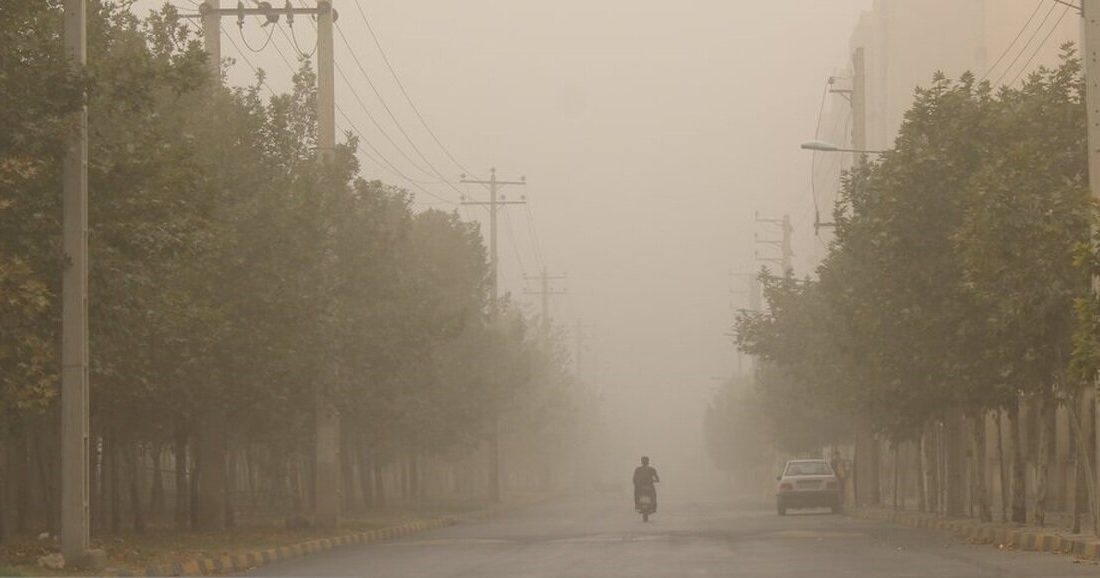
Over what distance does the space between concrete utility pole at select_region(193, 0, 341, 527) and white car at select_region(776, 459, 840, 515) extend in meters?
19.8

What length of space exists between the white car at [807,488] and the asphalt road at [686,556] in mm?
14890

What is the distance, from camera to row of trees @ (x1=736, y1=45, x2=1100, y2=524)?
93.0 feet

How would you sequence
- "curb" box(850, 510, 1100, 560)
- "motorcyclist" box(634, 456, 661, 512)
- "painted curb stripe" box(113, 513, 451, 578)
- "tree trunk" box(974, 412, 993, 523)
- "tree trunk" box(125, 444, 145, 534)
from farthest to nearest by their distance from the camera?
"motorcyclist" box(634, 456, 661, 512) < "tree trunk" box(125, 444, 145, 534) < "tree trunk" box(974, 412, 993, 523) < "curb" box(850, 510, 1100, 560) < "painted curb stripe" box(113, 513, 451, 578)

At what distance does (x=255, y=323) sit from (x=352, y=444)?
27077mm

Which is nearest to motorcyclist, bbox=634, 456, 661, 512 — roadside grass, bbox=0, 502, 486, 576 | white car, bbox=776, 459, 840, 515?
white car, bbox=776, 459, 840, 515

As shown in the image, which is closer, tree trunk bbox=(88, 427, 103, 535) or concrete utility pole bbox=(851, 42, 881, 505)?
tree trunk bbox=(88, 427, 103, 535)

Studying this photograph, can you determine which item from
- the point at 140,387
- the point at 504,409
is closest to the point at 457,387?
the point at 504,409

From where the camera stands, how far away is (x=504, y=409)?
249ft

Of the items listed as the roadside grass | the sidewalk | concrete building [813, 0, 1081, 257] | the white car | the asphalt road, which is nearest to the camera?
the asphalt road

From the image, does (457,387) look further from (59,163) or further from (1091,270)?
(1091,270)

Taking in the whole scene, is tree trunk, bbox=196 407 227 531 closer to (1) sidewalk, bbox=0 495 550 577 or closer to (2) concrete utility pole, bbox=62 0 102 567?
(1) sidewalk, bbox=0 495 550 577

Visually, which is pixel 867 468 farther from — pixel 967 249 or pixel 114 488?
pixel 967 249

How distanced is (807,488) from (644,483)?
610cm

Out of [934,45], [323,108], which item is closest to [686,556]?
[323,108]
